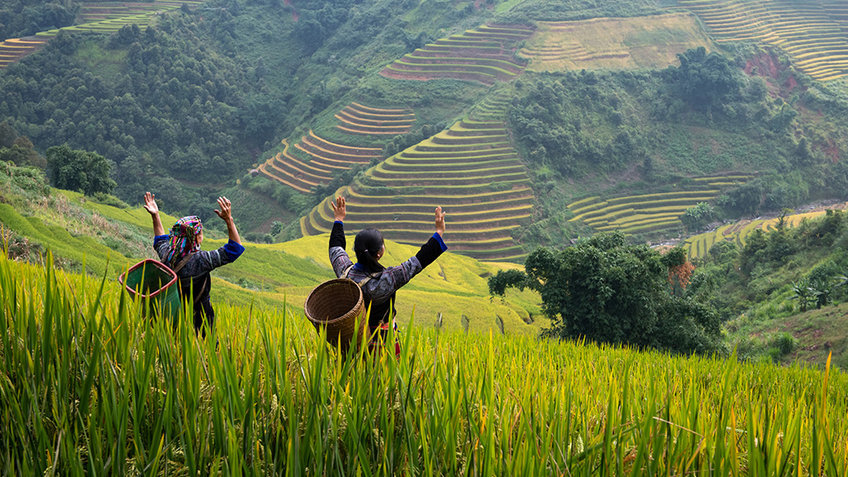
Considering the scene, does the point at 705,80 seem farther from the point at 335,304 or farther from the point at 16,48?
the point at 16,48

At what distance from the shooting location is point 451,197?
135 ft

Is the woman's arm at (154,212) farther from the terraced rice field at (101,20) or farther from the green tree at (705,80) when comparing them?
the terraced rice field at (101,20)

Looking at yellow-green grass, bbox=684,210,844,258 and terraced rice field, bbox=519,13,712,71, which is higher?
terraced rice field, bbox=519,13,712,71

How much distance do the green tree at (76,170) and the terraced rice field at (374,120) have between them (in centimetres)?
3090

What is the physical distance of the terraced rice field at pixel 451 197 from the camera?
38.8 metres

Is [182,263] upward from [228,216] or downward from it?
downward

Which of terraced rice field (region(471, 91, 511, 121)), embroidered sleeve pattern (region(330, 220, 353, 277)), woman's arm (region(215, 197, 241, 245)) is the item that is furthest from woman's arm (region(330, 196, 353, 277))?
terraced rice field (region(471, 91, 511, 121))

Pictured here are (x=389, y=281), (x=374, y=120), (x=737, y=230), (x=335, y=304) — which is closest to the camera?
(x=335, y=304)

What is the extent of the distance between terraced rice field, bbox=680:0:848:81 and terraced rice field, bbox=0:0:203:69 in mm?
64638

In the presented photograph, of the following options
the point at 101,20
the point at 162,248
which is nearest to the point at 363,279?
the point at 162,248

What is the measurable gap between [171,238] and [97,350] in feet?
5.16

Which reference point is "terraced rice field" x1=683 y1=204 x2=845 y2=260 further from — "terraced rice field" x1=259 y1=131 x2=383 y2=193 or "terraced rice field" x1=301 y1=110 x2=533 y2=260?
"terraced rice field" x1=259 y1=131 x2=383 y2=193

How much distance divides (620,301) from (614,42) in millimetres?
54922

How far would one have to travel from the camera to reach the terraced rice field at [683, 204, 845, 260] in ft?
124
